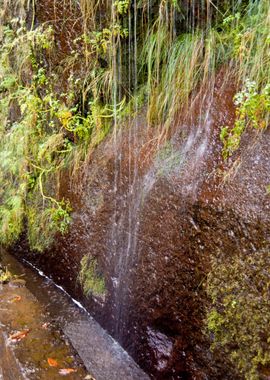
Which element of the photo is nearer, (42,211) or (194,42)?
(194,42)

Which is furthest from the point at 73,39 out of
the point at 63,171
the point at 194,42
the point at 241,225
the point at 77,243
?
the point at 241,225

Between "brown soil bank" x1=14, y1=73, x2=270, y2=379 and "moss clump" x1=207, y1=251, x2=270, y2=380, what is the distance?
0.25ft

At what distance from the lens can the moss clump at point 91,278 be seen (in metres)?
3.27

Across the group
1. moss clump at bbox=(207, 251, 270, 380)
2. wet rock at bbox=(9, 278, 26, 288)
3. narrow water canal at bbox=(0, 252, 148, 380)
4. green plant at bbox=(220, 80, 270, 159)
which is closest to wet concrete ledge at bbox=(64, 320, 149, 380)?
narrow water canal at bbox=(0, 252, 148, 380)

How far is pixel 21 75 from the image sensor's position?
4.53m

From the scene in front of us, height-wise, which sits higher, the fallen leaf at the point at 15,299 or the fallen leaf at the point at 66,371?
the fallen leaf at the point at 66,371

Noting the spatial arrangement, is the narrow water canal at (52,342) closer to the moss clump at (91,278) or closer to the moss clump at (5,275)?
the moss clump at (5,275)

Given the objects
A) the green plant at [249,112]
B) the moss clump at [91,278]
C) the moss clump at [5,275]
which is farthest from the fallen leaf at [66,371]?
the green plant at [249,112]

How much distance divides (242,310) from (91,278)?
5.20ft

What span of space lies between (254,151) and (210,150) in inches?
13.2

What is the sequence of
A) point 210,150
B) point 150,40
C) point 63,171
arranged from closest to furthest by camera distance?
point 210,150 → point 150,40 → point 63,171

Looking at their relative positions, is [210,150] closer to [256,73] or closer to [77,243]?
[256,73]

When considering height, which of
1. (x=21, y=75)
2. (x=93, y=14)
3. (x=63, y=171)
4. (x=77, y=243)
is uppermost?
(x=93, y=14)

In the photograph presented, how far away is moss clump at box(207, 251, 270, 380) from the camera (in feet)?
6.72
